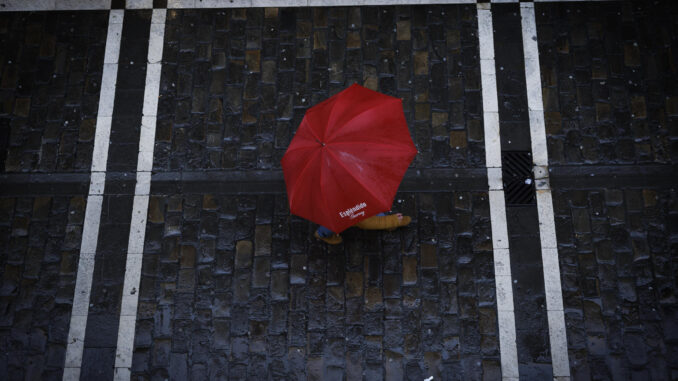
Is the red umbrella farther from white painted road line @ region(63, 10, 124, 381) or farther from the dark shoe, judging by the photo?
white painted road line @ region(63, 10, 124, 381)

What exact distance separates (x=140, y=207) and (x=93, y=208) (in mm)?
656

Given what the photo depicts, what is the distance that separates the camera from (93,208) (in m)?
7.65

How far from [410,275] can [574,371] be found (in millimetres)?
2364

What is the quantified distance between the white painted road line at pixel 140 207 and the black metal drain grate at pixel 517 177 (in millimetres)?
4969

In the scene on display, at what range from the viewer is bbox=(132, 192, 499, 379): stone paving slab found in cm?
709

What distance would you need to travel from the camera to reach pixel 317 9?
8.34 meters

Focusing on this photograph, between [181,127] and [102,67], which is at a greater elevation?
[102,67]

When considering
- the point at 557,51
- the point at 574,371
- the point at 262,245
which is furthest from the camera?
the point at 557,51

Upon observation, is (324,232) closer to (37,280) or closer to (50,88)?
(37,280)

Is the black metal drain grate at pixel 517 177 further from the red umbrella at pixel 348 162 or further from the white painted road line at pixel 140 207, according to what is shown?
the white painted road line at pixel 140 207

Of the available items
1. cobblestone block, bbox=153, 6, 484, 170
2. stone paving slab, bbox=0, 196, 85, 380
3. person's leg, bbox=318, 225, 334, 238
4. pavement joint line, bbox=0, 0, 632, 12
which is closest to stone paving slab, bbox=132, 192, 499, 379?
person's leg, bbox=318, 225, 334, 238

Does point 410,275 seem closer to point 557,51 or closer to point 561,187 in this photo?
point 561,187

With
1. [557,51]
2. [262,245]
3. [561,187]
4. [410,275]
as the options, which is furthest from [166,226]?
[557,51]

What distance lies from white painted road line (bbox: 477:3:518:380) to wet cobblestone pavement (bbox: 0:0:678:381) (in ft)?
0.10
